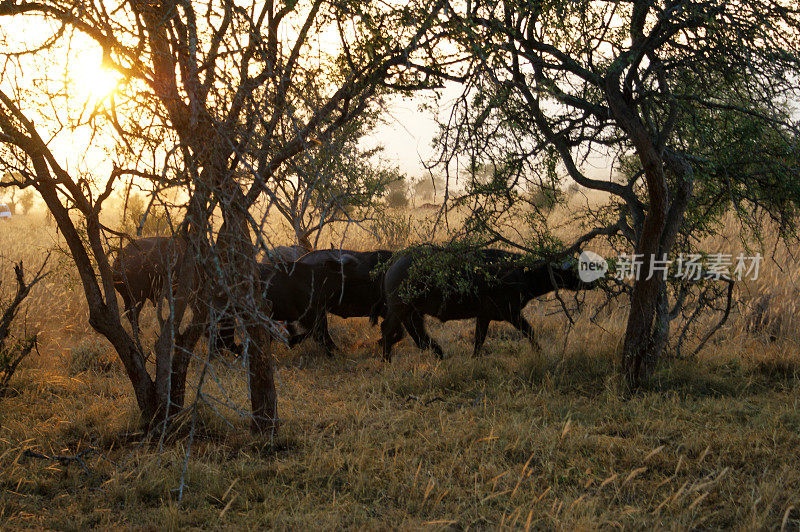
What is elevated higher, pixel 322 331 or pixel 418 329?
pixel 418 329

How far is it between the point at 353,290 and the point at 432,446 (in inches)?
164

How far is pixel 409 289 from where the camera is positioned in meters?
7.19

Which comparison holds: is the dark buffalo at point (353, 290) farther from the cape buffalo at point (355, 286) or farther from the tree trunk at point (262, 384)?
the tree trunk at point (262, 384)

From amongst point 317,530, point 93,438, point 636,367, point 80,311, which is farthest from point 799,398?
point 80,311

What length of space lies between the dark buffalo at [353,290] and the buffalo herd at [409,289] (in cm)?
1

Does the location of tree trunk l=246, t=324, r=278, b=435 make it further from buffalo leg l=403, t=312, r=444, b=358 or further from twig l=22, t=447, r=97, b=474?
buffalo leg l=403, t=312, r=444, b=358

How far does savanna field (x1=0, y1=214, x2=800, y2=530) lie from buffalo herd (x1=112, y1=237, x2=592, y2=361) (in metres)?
0.57

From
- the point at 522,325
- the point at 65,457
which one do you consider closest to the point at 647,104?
the point at 522,325

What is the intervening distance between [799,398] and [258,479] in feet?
16.5

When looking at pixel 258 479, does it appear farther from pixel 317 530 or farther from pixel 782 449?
pixel 782 449

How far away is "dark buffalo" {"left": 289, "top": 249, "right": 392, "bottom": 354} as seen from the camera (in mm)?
8418

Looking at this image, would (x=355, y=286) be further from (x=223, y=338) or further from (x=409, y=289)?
(x=223, y=338)

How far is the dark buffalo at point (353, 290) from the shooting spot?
8.42 m

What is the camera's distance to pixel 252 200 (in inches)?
174
